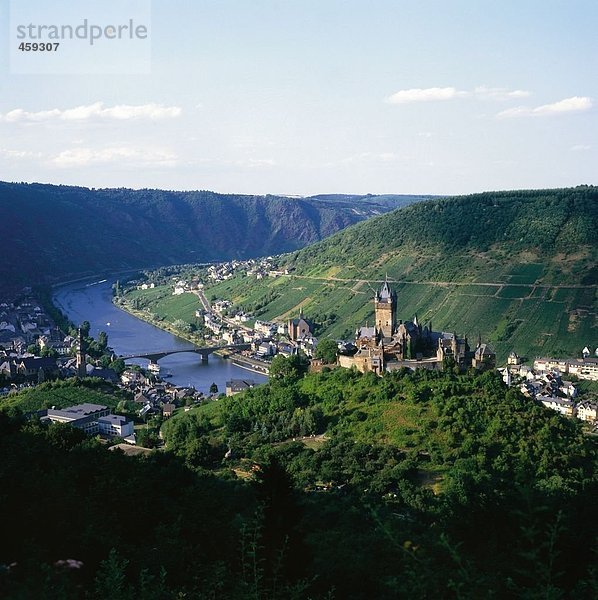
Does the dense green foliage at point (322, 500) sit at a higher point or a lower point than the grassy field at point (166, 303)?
higher

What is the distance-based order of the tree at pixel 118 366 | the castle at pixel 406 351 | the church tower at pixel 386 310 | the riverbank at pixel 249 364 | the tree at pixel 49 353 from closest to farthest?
the castle at pixel 406 351 < the church tower at pixel 386 310 < the tree at pixel 118 366 < the tree at pixel 49 353 < the riverbank at pixel 249 364

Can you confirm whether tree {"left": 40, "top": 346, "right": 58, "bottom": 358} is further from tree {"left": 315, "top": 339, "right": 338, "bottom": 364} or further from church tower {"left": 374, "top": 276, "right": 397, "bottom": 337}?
church tower {"left": 374, "top": 276, "right": 397, "bottom": 337}

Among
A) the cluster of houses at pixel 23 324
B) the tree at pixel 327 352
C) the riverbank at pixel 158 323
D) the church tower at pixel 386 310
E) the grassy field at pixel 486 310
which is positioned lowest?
the riverbank at pixel 158 323

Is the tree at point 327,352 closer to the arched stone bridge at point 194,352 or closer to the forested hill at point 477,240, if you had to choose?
the arched stone bridge at point 194,352

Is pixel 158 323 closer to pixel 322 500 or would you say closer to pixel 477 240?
pixel 477 240

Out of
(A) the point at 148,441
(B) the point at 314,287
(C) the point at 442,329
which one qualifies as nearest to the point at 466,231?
(B) the point at 314,287

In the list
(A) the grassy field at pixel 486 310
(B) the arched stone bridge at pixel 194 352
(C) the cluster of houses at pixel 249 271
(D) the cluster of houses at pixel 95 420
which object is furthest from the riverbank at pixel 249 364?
(C) the cluster of houses at pixel 249 271
